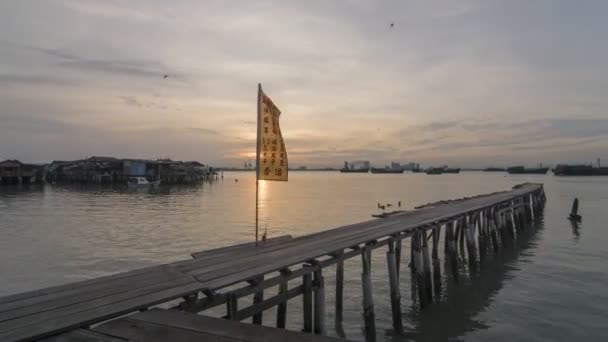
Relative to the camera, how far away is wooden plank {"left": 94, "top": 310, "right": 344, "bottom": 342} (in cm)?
418

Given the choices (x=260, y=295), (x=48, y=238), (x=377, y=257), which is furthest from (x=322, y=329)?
(x=48, y=238)

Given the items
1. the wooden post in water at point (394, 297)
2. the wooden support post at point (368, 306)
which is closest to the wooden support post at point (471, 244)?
the wooden post in water at point (394, 297)

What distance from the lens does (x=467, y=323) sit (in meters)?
10.6

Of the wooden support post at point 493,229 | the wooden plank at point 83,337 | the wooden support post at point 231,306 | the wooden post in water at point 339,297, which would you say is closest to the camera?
the wooden plank at point 83,337

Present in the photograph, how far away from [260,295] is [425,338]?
174 inches

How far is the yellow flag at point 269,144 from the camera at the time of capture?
30.2ft

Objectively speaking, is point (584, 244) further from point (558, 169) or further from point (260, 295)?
point (558, 169)

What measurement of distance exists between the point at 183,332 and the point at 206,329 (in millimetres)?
258

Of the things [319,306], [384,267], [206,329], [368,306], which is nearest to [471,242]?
[384,267]

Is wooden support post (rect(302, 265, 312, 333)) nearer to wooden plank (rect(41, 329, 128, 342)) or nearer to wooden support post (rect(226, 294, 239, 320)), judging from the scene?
wooden support post (rect(226, 294, 239, 320))

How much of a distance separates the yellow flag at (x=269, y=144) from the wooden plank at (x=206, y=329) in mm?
4634

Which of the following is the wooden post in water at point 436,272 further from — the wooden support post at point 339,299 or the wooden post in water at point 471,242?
the wooden support post at point 339,299

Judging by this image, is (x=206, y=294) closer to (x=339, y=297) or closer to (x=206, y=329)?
(x=206, y=329)

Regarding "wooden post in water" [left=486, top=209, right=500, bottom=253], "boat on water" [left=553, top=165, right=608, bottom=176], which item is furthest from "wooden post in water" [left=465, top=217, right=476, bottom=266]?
"boat on water" [left=553, top=165, right=608, bottom=176]
